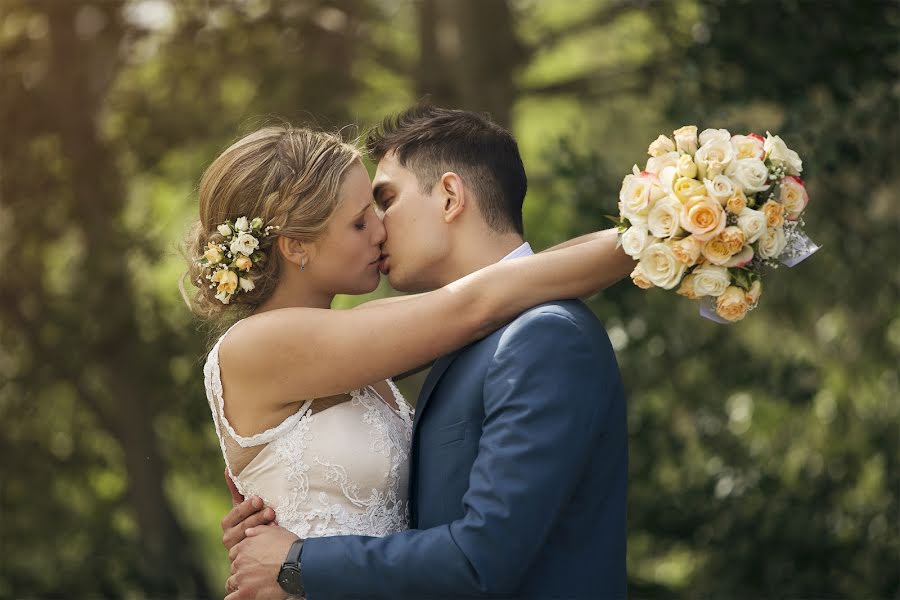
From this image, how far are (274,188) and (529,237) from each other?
3.68 m

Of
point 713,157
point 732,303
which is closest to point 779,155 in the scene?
point 713,157

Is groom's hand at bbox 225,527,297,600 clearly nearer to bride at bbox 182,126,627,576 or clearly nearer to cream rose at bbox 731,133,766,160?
bride at bbox 182,126,627,576

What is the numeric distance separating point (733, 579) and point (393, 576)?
16.3ft

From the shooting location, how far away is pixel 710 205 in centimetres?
280

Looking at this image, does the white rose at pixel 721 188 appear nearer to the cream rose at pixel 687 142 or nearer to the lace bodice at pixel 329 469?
the cream rose at pixel 687 142

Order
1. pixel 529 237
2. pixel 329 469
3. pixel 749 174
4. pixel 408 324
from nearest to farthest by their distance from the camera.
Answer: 1. pixel 749 174
2. pixel 408 324
3. pixel 329 469
4. pixel 529 237

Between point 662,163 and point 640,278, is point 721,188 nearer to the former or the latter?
point 662,163

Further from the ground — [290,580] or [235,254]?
[235,254]

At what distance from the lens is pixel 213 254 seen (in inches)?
135

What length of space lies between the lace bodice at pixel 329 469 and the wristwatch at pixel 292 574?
0.80 feet

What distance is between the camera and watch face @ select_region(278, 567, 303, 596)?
3.03 meters

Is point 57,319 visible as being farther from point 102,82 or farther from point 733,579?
point 733,579

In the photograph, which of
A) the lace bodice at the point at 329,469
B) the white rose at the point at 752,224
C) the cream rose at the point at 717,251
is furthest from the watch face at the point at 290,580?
the white rose at the point at 752,224

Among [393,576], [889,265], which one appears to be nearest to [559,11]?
[889,265]
